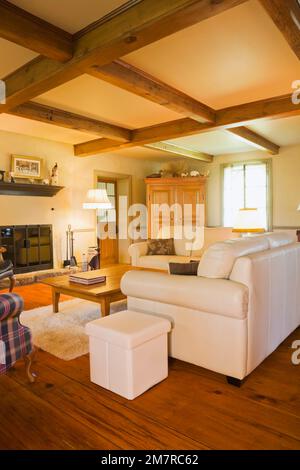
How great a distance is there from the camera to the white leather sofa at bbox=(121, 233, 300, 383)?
205 centimetres

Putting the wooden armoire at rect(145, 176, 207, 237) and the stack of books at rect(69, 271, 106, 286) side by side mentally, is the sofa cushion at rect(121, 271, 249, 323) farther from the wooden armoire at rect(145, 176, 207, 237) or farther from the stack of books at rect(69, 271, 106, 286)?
the wooden armoire at rect(145, 176, 207, 237)

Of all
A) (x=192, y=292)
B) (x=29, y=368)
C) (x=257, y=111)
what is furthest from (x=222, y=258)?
(x=257, y=111)

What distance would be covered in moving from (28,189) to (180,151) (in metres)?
3.15

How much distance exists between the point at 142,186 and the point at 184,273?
18.7ft

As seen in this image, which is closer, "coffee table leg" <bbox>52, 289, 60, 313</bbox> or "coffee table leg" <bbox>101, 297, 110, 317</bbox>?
"coffee table leg" <bbox>101, 297, 110, 317</bbox>

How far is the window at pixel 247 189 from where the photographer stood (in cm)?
702

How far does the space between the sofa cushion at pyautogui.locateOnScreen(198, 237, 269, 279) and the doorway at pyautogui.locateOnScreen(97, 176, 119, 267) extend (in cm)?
508

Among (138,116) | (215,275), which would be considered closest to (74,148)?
(138,116)

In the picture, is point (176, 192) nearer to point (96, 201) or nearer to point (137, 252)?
point (137, 252)

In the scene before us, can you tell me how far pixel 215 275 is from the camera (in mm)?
2182

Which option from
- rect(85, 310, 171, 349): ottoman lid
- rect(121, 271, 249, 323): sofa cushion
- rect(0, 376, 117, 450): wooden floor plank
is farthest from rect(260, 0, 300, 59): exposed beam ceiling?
rect(0, 376, 117, 450): wooden floor plank

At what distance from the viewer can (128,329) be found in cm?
202

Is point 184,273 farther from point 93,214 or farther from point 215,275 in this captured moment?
point 93,214
